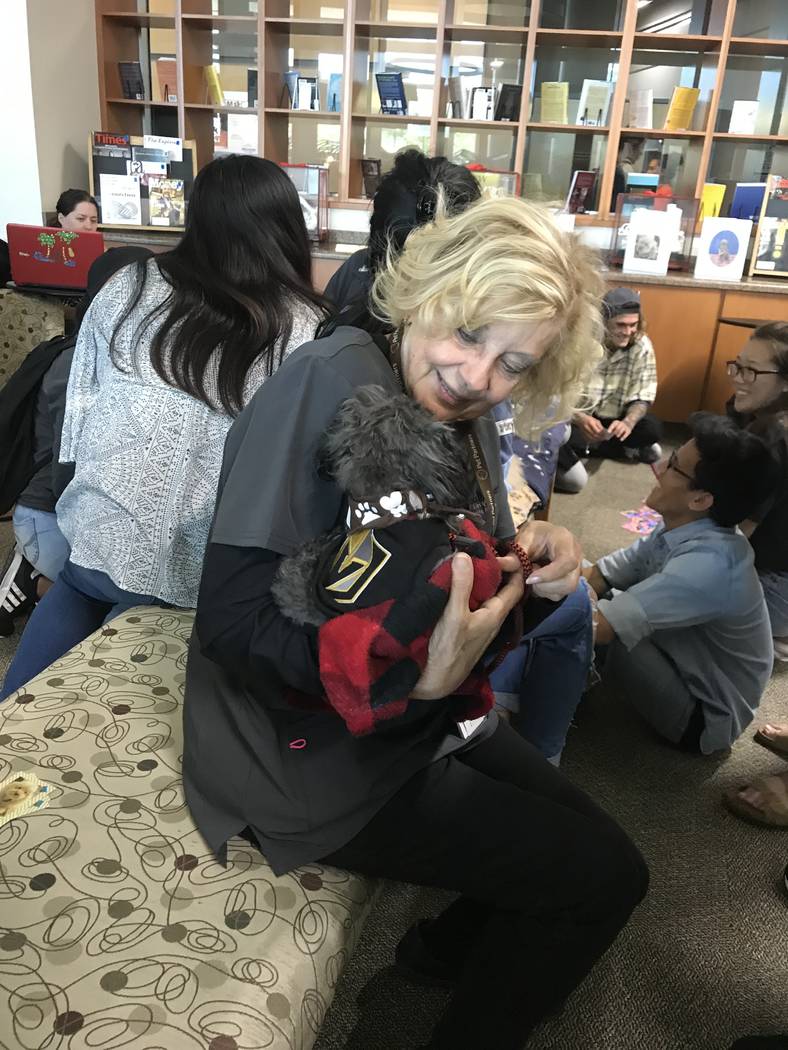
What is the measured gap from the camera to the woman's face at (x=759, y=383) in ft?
9.18

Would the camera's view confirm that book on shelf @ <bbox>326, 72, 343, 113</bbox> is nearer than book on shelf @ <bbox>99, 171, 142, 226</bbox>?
No

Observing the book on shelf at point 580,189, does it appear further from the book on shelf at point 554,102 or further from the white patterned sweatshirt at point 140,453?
the white patterned sweatshirt at point 140,453

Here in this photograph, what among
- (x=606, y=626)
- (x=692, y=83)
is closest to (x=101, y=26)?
(x=692, y=83)

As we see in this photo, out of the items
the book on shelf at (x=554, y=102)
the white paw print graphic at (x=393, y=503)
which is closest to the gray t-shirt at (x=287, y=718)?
the white paw print graphic at (x=393, y=503)

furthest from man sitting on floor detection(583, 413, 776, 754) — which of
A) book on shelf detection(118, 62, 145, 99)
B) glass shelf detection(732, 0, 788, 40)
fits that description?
book on shelf detection(118, 62, 145, 99)

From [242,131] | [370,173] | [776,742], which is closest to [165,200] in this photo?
[242,131]

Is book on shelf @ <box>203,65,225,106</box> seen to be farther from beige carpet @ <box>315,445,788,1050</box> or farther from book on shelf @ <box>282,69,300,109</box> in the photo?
beige carpet @ <box>315,445,788,1050</box>

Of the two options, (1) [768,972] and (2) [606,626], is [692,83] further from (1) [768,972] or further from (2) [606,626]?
(1) [768,972]

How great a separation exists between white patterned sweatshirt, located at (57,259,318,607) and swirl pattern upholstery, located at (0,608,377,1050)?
0.35m

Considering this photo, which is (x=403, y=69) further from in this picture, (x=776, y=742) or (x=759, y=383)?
(x=776, y=742)

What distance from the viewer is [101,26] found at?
5.09m

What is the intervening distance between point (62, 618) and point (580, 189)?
4494 mm

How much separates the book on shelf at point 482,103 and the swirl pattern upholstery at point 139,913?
490cm

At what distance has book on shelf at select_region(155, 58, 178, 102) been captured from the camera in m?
5.09
